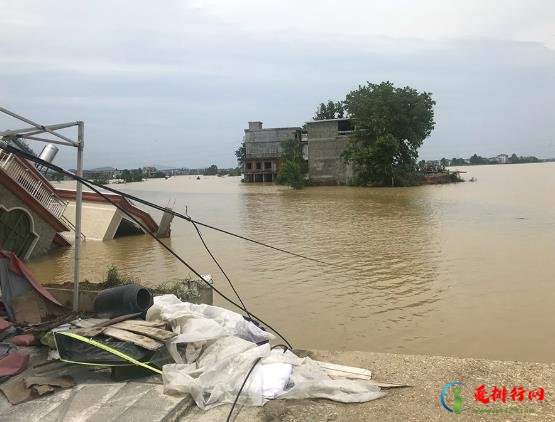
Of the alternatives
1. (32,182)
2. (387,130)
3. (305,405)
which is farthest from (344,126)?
(305,405)

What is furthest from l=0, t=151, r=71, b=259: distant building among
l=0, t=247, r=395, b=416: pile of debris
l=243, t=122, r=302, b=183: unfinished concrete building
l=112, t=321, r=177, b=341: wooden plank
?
l=243, t=122, r=302, b=183: unfinished concrete building

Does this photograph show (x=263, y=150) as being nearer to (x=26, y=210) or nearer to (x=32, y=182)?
(x=32, y=182)

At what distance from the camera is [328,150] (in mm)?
49781

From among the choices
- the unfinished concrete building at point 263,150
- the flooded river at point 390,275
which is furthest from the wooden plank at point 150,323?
the unfinished concrete building at point 263,150

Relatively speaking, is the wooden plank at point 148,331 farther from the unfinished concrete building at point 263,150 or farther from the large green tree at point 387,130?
the unfinished concrete building at point 263,150

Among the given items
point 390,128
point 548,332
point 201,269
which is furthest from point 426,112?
point 548,332

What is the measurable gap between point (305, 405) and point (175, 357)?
4.29 feet

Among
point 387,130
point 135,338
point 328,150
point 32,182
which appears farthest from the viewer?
point 328,150

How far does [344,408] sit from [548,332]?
4.88m

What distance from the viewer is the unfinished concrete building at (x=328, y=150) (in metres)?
49.2

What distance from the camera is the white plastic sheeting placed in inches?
148

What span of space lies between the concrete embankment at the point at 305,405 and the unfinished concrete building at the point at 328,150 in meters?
45.0

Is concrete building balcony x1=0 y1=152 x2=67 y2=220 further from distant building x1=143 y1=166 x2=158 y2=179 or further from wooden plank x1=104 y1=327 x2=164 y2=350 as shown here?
distant building x1=143 y1=166 x2=158 y2=179

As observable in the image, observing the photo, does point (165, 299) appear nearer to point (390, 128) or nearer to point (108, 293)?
point (108, 293)
